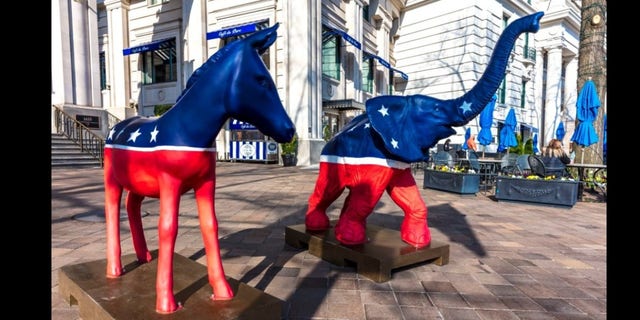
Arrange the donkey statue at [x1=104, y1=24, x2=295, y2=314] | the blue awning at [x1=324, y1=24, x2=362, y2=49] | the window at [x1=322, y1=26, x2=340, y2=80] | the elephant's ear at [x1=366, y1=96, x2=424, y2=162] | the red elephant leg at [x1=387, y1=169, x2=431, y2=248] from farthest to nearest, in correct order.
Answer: the window at [x1=322, y1=26, x2=340, y2=80]
the blue awning at [x1=324, y1=24, x2=362, y2=49]
the red elephant leg at [x1=387, y1=169, x2=431, y2=248]
the elephant's ear at [x1=366, y1=96, x2=424, y2=162]
the donkey statue at [x1=104, y1=24, x2=295, y2=314]

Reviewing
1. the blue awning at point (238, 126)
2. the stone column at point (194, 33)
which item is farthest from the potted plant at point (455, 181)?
the stone column at point (194, 33)

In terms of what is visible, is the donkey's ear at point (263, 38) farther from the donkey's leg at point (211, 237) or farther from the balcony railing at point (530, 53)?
the balcony railing at point (530, 53)

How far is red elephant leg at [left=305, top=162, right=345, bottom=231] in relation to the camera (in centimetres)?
336

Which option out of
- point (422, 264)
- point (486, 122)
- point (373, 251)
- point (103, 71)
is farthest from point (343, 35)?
point (103, 71)

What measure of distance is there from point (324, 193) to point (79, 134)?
1310 centimetres

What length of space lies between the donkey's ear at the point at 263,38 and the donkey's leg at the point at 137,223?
136 cm

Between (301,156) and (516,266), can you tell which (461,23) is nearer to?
(301,156)

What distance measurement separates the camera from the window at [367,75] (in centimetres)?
2028

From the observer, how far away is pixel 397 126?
9.53 feet

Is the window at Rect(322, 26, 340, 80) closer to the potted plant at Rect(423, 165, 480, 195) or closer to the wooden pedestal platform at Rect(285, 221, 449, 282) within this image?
the potted plant at Rect(423, 165, 480, 195)

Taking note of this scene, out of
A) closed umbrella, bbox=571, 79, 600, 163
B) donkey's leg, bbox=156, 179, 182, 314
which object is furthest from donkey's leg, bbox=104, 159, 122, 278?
closed umbrella, bbox=571, 79, 600, 163

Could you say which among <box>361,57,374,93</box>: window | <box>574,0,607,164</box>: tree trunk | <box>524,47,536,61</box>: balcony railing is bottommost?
<box>574,0,607,164</box>: tree trunk

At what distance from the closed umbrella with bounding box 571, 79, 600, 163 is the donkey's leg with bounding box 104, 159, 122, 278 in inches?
372
